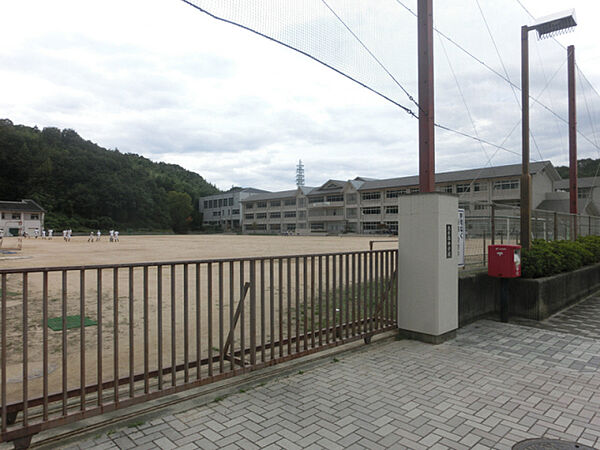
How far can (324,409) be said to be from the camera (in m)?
3.31

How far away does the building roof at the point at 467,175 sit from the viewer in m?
49.8

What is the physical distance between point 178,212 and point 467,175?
244 feet

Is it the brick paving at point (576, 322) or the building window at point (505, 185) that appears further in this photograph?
the building window at point (505, 185)

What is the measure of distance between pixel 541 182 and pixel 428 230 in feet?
183

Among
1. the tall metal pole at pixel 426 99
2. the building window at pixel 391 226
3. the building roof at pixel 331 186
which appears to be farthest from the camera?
the building roof at pixel 331 186

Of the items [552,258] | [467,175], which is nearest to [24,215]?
[467,175]

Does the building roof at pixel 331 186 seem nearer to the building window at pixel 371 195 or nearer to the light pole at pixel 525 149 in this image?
the building window at pixel 371 195

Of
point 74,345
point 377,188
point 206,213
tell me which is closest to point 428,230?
point 74,345

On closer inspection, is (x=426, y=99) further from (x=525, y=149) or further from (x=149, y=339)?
(x=149, y=339)

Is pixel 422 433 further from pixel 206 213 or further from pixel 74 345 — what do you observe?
pixel 206 213

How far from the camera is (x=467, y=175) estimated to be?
59.2 meters

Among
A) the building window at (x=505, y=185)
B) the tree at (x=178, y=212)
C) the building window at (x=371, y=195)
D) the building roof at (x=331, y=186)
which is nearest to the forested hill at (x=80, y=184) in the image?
the tree at (x=178, y=212)

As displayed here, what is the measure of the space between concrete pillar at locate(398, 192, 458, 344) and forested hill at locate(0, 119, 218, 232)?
88860mm

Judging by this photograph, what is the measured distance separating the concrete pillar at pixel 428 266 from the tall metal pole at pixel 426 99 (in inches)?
18.4
